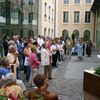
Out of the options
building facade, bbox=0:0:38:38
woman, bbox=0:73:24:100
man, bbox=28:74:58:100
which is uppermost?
building facade, bbox=0:0:38:38

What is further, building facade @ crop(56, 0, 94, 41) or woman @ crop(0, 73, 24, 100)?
building facade @ crop(56, 0, 94, 41)

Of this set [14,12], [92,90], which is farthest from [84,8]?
[92,90]

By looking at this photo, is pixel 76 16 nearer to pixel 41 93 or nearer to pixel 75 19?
pixel 75 19

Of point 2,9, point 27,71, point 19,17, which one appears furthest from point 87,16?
point 27,71

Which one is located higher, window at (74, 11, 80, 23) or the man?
window at (74, 11, 80, 23)

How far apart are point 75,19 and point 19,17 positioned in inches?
1328

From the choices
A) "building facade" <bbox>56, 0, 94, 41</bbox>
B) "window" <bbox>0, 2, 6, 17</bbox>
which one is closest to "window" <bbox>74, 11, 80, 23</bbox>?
"building facade" <bbox>56, 0, 94, 41</bbox>

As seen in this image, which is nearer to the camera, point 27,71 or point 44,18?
point 27,71

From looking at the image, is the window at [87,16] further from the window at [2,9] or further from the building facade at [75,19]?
the window at [2,9]

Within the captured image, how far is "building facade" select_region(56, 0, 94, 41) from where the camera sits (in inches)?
2375

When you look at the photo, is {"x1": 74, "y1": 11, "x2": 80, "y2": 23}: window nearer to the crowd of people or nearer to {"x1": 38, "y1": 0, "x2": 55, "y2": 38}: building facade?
{"x1": 38, "y1": 0, "x2": 55, "y2": 38}: building facade

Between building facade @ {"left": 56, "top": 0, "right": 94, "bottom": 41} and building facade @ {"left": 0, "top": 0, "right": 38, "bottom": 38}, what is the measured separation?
2549 cm

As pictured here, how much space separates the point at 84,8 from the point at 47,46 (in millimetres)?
46187

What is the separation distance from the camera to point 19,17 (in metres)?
28.2
